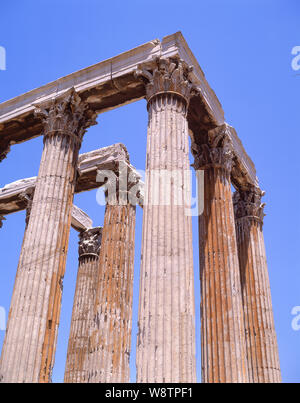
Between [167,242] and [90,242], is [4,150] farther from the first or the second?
[167,242]

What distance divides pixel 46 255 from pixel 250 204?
39.4 feet

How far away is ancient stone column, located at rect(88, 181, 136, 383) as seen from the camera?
67.5ft

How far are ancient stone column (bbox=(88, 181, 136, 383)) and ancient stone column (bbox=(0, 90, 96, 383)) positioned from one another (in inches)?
230

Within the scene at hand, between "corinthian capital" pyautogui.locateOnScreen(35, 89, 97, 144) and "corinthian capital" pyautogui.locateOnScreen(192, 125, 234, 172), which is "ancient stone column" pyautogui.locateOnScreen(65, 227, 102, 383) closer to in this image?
"corinthian capital" pyautogui.locateOnScreen(192, 125, 234, 172)

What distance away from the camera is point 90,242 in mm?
30188

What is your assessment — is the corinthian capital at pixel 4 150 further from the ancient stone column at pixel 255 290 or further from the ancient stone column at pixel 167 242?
the ancient stone column at pixel 255 290

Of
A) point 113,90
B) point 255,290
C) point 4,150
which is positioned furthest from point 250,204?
point 4,150

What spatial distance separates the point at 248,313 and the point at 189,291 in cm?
987

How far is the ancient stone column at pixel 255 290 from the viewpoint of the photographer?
20.9 meters

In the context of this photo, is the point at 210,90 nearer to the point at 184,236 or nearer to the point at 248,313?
the point at 184,236

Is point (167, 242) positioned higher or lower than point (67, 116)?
lower

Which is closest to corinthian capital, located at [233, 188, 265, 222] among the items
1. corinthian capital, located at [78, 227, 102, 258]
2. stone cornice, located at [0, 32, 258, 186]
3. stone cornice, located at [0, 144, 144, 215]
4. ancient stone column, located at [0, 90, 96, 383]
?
stone cornice, located at [0, 32, 258, 186]

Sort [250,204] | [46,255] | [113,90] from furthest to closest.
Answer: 1. [250,204]
2. [113,90]
3. [46,255]

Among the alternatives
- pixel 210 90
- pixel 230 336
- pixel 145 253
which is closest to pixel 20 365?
pixel 145 253
